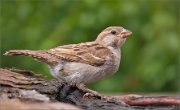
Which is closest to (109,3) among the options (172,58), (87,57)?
(172,58)

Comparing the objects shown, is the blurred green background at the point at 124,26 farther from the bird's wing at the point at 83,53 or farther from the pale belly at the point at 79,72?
the pale belly at the point at 79,72

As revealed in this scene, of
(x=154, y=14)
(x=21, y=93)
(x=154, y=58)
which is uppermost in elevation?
(x=154, y=14)

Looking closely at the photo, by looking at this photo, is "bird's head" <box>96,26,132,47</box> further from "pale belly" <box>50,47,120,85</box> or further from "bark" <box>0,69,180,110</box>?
"bark" <box>0,69,180,110</box>

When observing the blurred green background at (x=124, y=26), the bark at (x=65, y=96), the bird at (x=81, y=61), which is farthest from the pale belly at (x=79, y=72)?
the blurred green background at (x=124, y=26)

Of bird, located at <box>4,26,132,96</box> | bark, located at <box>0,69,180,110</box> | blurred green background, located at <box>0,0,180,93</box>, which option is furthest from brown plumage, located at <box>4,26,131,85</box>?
blurred green background, located at <box>0,0,180,93</box>

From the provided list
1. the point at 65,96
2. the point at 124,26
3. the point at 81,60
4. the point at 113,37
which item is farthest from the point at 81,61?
the point at 124,26

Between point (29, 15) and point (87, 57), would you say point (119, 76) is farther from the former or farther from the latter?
point (87, 57)
